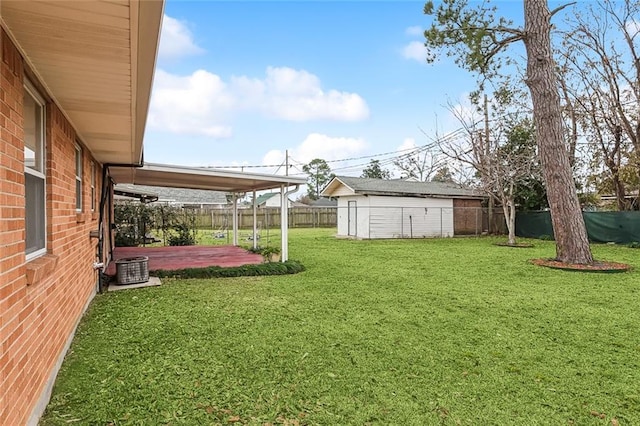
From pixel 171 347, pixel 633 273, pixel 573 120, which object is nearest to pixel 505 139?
pixel 573 120

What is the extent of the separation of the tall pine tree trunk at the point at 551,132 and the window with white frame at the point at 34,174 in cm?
1135

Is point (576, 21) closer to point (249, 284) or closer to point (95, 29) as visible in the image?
point (249, 284)

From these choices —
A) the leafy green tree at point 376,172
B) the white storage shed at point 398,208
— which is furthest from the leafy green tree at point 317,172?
the white storage shed at point 398,208

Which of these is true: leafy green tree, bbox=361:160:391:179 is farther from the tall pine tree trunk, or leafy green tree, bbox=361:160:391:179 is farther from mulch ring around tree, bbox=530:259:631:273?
mulch ring around tree, bbox=530:259:631:273

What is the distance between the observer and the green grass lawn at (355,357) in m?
2.80

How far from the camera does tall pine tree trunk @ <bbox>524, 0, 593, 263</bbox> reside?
413 inches

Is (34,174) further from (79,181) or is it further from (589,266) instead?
(589,266)

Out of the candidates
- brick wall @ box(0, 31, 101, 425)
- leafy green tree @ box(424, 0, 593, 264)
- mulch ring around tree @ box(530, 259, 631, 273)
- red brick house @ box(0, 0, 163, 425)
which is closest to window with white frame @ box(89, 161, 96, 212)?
red brick house @ box(0, 0, 163, 425)

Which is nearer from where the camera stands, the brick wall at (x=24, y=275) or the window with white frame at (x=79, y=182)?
the brick wall at (x=24, y=275)

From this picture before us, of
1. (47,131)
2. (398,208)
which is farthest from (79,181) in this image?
(398,208)

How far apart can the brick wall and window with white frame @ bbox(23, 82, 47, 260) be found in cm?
8

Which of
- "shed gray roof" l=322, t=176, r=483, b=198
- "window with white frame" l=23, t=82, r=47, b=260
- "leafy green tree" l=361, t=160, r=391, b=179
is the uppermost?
"leafy green tree" l=361, t=160, r=391, b=179

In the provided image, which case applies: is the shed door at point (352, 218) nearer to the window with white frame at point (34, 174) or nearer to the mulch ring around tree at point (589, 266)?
the mulch ring around tree at point (589, 266)

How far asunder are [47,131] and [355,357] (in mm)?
3517
